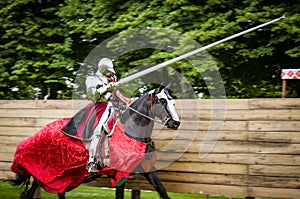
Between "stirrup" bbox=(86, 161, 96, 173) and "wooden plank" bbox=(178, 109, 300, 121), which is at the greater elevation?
"wooden plank" bbox=(178, 109, 300, 121)

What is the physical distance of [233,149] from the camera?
5777mm

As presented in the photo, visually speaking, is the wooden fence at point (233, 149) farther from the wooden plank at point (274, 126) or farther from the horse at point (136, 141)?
the horse at point (136, 141)

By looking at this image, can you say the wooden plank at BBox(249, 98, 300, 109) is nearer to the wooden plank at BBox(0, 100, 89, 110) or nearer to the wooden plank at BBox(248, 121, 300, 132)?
the wooden plank at BBox(248, 121, 300, 132)

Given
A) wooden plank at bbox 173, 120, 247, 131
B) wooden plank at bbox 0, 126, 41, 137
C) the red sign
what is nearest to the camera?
the red sign

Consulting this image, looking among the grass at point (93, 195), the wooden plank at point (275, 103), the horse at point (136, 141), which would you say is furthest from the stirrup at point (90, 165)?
the grass at point (93, 195)

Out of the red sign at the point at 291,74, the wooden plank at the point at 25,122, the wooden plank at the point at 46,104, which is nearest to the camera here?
the red sign at the point at 291,74

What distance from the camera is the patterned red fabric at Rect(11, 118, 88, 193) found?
5824 mm

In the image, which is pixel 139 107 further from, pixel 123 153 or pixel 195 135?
pixel 195 135

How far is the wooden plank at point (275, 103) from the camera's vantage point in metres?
5.44

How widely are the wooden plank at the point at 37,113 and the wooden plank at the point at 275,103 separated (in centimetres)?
250

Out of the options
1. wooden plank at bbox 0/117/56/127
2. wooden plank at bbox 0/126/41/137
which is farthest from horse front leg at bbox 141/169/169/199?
wooden plank at bbox 0/126/41/137

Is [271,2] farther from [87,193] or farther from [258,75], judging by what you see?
[87,193]

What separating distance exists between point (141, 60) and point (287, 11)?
6.84 ft

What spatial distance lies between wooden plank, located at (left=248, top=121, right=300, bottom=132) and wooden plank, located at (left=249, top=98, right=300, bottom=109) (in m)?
0.17
